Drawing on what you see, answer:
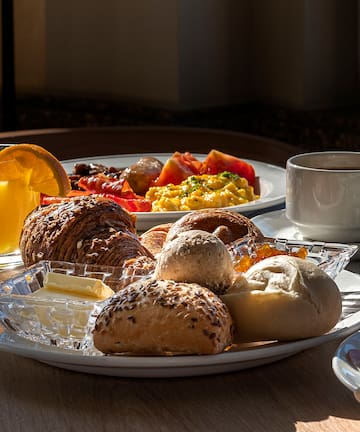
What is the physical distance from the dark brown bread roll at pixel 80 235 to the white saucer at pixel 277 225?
292 mm

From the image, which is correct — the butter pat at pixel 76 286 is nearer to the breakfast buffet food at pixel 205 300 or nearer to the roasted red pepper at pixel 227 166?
the breakfast buffet food at pixel 205 300

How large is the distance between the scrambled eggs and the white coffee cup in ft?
0.90

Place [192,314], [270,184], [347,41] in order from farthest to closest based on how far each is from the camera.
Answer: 1. [347,41]
2. [270,184]
3. [192,314]

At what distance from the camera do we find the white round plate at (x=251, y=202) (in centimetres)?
143

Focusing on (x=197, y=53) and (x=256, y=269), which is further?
(x=197, y=53)

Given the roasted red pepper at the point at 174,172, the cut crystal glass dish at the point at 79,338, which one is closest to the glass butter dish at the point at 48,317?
the cut crystal glass dish at the point at 79,338

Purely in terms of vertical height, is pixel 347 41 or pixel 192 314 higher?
pixel 347 41

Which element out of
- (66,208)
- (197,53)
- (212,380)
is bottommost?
(212,380)

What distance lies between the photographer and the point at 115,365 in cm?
80

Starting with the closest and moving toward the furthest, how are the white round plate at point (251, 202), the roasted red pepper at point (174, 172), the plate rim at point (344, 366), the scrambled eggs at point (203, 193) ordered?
the plate rim at point (344, 366), the white round plate at point (251, 202), the scrambled eggs at point (203, 193), the roasted red pepper at point (174, 172)

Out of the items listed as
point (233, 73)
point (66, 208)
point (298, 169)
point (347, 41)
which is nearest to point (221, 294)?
point (66, 208)

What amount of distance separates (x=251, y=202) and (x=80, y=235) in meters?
→ 0.51

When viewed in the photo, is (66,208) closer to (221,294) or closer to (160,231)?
(160,231)

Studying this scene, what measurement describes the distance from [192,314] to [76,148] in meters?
1.74
